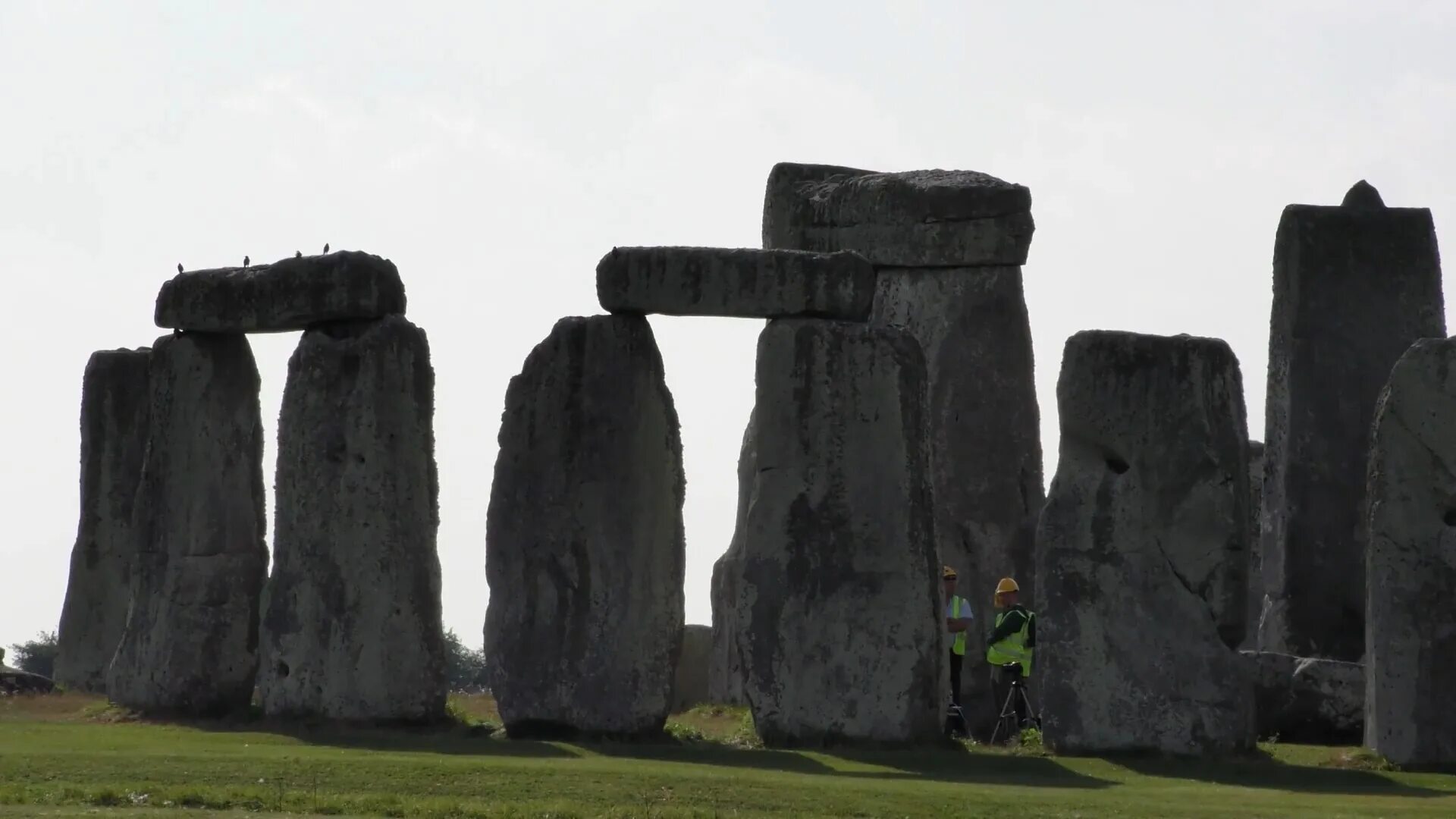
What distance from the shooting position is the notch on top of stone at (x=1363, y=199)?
104ft

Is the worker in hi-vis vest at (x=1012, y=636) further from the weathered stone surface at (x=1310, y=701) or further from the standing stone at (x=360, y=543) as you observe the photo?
the standing stone at (x=360, y=543)

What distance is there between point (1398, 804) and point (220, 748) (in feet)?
30.7

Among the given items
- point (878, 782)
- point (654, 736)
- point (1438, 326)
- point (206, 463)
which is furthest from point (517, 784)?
point (1438, 326)

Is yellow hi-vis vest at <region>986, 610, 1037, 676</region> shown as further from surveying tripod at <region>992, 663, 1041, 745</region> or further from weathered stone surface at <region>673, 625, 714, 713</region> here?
weathered stone surface at <region>673, 625, 714, 713</region>

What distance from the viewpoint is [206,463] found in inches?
1168

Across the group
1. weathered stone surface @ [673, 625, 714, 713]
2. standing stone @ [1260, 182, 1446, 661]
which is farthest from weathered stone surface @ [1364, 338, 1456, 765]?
weathered stone surface @ [673, 625, 714, 713]

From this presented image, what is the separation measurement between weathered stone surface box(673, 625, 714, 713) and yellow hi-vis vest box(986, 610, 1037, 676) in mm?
6529

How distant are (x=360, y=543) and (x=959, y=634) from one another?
560 centimetres

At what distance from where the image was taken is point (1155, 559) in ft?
83.9

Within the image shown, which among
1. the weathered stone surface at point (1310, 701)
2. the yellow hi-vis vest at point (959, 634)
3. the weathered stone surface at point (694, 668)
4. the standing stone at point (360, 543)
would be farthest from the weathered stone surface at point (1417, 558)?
the weathered stone surface at point (694, 668)

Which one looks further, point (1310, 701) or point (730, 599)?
point (730, 599)

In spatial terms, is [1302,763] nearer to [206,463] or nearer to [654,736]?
[654,736]

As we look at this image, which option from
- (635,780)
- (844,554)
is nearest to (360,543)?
(844,554)

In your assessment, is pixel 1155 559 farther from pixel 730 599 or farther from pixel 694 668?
pixel 694 668
